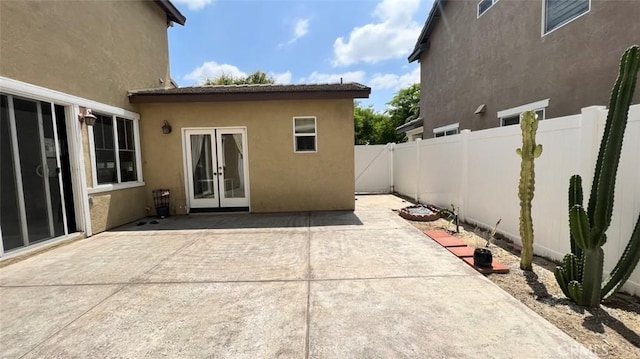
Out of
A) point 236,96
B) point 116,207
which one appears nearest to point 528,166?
point 236,96

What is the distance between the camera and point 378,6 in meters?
11.9

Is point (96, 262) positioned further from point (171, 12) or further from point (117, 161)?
point (171, 12)

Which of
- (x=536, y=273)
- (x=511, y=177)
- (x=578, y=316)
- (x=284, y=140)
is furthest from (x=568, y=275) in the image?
(x=284, y=140)

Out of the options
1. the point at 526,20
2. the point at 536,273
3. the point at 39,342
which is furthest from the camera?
the point at 526,20

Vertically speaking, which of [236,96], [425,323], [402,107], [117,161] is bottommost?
[425,323]

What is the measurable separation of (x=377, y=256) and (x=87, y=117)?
6827 millimetres

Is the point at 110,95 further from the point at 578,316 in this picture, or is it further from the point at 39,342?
the point at 578,316

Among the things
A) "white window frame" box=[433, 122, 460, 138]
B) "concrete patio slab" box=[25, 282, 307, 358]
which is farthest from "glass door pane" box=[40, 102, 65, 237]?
"white window frame" box=[433, 122, 460, 138]

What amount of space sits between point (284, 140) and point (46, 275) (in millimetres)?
5819

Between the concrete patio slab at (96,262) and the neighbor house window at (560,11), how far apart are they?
10063 mm

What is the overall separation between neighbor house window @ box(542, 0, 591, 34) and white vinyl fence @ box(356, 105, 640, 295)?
148 inches

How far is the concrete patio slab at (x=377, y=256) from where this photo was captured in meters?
4.24

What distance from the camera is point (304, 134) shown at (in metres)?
8.66

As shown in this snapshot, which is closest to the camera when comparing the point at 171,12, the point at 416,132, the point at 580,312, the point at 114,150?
the point at 580,312
